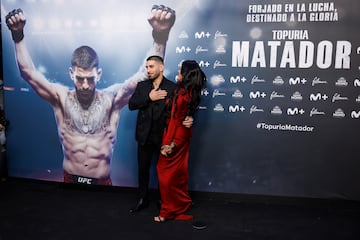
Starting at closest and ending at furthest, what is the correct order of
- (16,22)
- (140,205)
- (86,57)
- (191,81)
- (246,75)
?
(191,81), (140,205), (246,75), (86,57), (16,22)

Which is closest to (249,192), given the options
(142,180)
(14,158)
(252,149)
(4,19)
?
(252,149)

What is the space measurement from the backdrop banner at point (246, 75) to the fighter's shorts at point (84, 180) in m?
0.09

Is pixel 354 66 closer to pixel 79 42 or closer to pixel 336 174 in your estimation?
pixel 336 174

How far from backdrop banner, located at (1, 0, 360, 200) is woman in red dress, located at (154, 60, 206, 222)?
0.50 meters

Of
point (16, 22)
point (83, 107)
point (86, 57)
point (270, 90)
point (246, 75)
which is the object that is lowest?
point (83, 107)

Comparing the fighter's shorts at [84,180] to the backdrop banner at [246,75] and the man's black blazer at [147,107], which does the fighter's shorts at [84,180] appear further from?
the man's black blazer at [147,107]

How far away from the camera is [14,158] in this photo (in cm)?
424

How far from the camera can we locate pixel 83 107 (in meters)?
3.93

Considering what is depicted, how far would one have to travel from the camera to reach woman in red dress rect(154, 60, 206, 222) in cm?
309

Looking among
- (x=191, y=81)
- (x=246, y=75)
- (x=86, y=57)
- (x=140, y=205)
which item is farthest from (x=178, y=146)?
(x=86, y=57)

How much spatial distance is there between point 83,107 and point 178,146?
1344 mm

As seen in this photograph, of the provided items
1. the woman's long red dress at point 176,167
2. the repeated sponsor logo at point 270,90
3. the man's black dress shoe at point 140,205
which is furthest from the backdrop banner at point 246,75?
the woman's long red dress at point 176,167

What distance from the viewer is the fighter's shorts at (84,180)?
3984 mm

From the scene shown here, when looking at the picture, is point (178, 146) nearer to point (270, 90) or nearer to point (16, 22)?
point (270, 90)
